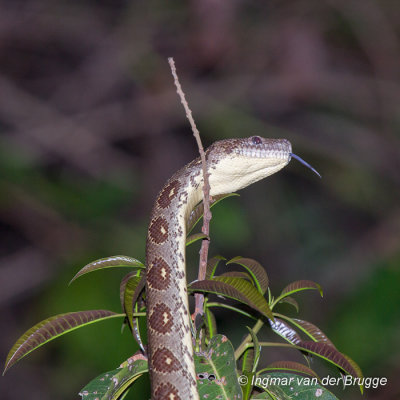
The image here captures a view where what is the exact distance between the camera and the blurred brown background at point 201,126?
6.09m

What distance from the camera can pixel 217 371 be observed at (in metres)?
1.91

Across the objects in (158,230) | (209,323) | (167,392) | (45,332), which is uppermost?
(158,230)

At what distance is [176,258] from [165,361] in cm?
40

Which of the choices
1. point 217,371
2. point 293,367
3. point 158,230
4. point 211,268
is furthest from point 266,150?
point 217,371

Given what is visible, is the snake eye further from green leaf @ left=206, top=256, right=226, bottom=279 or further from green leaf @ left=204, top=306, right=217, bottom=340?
green leaf @ left=204, top=306, right=217, bottom=340

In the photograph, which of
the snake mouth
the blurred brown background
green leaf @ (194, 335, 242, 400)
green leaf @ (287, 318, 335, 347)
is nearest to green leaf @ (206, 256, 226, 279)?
green leaf @ (194, 335, 242, 400)

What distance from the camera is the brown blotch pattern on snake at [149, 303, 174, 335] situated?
2.19 metres

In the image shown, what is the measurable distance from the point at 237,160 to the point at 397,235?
4.23m

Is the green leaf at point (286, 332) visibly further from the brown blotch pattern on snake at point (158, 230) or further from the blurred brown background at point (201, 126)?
the blurred brown background at point (201, 126)

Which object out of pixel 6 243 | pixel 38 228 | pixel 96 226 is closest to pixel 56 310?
pixel 96 226

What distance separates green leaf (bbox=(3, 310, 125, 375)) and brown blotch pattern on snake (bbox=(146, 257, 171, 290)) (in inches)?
8.6

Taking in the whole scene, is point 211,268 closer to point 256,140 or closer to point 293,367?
point 293,367

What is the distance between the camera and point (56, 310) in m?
4.94

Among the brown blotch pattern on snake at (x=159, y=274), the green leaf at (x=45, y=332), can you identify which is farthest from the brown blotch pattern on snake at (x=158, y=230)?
the green leaf at (x=45, y=332)
